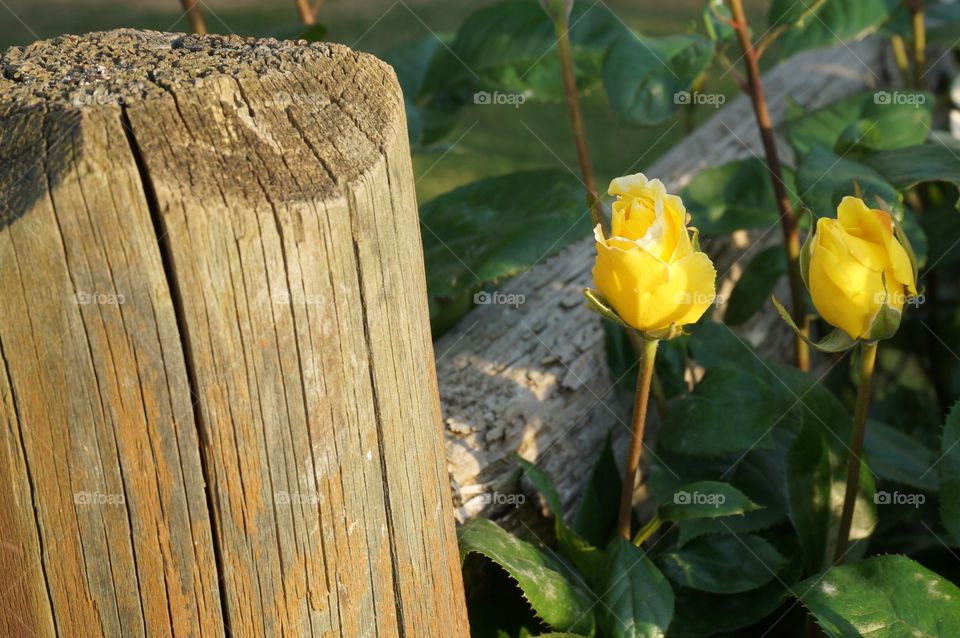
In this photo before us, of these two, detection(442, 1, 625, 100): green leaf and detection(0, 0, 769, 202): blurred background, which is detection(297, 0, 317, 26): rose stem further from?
detection(0, 0, 769, 202): blurred background

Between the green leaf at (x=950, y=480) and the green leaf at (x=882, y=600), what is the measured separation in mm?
168

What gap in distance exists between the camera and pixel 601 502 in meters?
1.49

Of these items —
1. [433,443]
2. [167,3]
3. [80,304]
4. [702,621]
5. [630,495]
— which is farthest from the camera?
[167,3]

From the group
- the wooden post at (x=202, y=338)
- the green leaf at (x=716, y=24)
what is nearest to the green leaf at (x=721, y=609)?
the wooden post at (x=202, y=338)

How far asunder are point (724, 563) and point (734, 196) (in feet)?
2.35

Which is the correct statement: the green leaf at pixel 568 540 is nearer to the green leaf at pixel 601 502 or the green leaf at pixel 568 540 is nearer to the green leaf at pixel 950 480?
the green leaf at pixel 601 502

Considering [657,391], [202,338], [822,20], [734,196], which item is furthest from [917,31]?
[202,338]

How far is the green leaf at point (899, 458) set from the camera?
1525mm

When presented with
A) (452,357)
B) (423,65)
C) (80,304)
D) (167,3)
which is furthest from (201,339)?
(167,3)

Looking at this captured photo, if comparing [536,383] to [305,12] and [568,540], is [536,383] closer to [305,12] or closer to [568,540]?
[568,540]

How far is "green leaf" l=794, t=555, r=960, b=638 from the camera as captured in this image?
1.15 meters

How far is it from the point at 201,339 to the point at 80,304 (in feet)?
0.32

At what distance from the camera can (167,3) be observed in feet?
18.4

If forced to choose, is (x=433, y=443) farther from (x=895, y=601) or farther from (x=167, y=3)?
(x=167, y=3)
